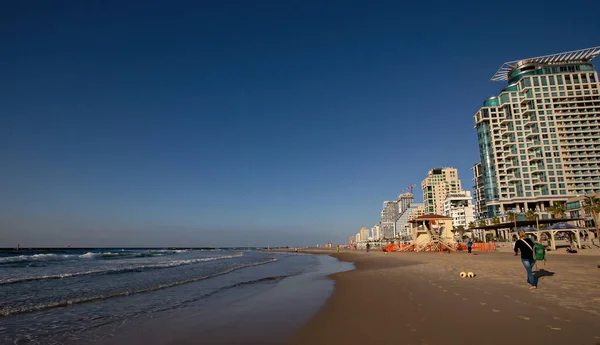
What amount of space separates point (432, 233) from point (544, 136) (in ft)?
264

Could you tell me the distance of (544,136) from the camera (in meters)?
→ 101

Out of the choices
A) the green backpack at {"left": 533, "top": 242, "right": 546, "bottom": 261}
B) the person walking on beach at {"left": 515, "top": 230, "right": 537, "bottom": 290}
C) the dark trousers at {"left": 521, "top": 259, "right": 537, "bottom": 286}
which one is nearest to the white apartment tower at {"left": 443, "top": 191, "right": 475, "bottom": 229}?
the green backpack at {"left": 533, "top": 242, "right": 546, "bottom": 261}

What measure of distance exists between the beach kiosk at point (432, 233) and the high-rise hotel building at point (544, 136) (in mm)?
66611

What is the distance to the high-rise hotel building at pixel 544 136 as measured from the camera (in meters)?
98.1

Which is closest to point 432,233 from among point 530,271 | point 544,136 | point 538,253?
point 538,253

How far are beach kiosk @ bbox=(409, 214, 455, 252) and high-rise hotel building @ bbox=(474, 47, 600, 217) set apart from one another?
219 feet

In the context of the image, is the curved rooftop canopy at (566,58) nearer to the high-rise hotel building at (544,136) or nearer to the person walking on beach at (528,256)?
the high-rise hotel building at (544,136)

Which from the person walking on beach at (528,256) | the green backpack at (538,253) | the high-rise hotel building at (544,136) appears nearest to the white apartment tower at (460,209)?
the high-rise hotel building at (544,136)

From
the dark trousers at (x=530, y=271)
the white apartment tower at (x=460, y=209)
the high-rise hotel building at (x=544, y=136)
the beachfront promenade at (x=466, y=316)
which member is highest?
the high-rise hotel building at (x=544, y=136)

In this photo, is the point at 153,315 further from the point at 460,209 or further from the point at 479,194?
the point at 460,209

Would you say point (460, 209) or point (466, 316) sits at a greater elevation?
point (460, 209)

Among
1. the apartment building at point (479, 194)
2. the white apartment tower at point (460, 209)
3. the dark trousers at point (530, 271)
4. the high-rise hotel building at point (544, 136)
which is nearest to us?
the dark trousers at point (530, 271)

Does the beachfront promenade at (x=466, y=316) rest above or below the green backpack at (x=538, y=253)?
below

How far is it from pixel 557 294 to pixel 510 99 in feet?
393
